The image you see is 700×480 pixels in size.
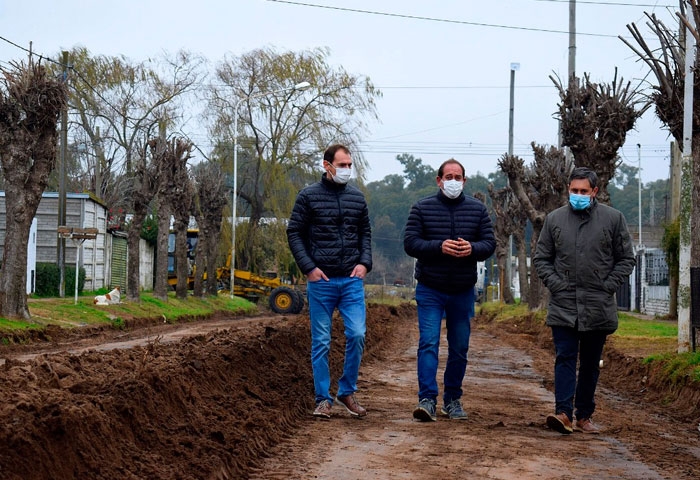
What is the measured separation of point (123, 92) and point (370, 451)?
171 ft

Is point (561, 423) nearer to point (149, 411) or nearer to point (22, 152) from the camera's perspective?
point (149, 411)

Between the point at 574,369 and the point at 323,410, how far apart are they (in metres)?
2.18

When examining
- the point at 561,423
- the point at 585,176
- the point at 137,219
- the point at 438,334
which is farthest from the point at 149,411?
the point at 137,219

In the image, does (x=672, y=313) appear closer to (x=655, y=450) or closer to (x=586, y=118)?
(x=586, y=118)

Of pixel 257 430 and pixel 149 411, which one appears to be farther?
pixel 257 430

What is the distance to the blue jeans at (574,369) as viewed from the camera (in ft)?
29.0

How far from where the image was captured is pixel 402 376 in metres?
14.1

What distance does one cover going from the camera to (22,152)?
2300 cm

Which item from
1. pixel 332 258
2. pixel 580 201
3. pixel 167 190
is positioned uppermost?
pixel 167 190

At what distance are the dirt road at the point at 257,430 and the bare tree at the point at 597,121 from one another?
12844 mm

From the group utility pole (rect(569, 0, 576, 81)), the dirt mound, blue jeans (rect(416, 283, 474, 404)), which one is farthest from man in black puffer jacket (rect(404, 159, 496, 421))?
utility pole (rect(569, 0, 576, 81))

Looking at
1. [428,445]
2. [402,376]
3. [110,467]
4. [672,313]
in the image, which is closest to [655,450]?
[428,445]

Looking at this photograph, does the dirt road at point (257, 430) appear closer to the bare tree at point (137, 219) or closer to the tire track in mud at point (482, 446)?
the tire track in mud at point (482, 446)

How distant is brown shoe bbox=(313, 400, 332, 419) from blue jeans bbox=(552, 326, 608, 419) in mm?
1957
